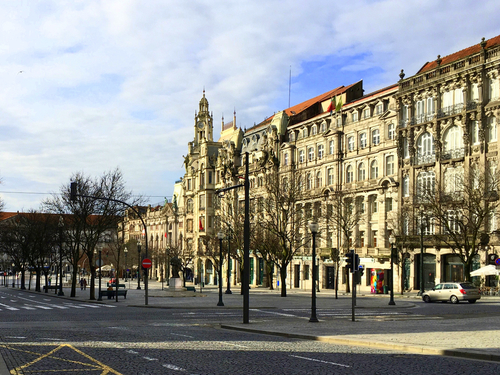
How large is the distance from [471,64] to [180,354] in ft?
158

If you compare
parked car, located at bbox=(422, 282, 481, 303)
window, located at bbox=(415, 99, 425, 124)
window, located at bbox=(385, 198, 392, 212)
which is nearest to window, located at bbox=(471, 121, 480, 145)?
window, located at bbox=(415, 99, 425, 124)

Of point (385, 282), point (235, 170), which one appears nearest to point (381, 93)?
point (385, 282)

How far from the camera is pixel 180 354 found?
14.9 meters

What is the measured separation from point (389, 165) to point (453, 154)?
8.86 metres

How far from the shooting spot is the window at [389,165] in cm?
6406

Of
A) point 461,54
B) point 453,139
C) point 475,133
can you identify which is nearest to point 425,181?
point 453,139

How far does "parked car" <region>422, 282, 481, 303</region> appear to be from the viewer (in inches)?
1629

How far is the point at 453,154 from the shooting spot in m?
56.7

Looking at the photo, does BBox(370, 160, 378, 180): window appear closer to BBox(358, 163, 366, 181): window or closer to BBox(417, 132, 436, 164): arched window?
BBox(358, 163, 366, 181): window

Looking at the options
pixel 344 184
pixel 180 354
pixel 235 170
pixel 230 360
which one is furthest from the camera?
pixel 235 170

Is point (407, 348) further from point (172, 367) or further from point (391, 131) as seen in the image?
point (391, 131)

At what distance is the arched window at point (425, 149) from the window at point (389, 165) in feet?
12.7

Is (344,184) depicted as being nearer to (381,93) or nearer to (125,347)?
(381,93)

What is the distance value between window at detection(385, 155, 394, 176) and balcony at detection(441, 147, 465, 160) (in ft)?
23.4
